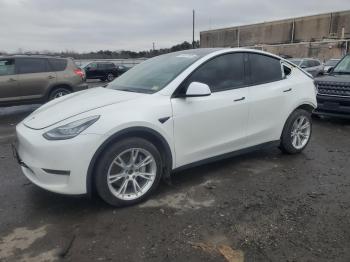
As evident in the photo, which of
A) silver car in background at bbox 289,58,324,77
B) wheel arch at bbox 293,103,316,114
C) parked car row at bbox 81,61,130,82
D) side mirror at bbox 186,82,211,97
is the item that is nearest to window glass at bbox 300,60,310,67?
silver car in background at bbox 289,58,324,77

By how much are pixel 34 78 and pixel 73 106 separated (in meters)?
6.76

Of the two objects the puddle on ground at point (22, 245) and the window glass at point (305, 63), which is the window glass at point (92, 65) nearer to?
the window glass at point (305, 63)

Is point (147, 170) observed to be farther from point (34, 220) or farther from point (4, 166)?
point (4, 166)

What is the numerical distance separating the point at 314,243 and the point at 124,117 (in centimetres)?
213

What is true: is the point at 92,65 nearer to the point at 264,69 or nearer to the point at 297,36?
the point at 264,69

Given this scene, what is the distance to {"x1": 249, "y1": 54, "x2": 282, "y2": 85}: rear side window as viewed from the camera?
473 centimetres

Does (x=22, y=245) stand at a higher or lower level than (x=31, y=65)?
lower

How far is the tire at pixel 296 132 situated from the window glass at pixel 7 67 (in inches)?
305

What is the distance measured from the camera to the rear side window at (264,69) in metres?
4.73

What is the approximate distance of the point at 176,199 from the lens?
→ 3.87 m

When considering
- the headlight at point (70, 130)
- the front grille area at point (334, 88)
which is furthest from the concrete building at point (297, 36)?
the headlight at point (70, 130)

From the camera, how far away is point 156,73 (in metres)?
4.41

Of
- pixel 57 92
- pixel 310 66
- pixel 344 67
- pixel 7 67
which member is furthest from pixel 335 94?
pixel 310 66

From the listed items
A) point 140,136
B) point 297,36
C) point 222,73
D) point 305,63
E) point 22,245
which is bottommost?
point 22,245
